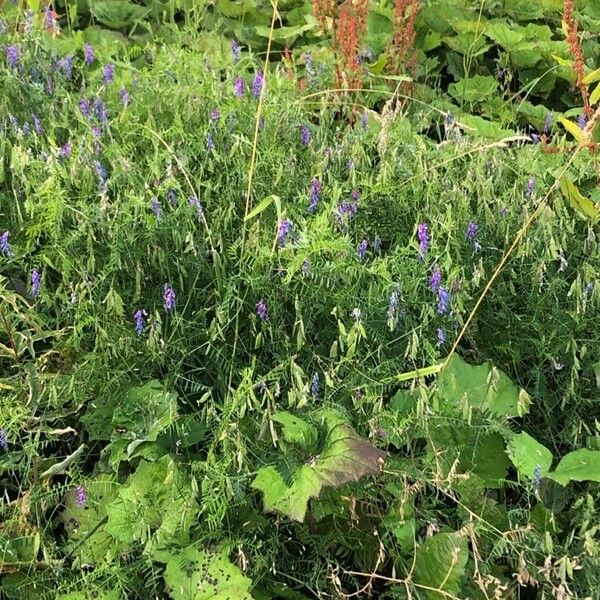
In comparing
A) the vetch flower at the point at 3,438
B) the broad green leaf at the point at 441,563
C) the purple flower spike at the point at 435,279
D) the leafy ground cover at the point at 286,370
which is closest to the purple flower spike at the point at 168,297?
the leafy ground cover at the point at 286,370

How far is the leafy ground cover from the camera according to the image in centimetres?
150

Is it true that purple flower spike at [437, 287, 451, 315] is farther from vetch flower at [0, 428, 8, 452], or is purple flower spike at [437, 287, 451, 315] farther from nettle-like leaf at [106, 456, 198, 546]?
vetch flower at [0, 428, 8, 452]

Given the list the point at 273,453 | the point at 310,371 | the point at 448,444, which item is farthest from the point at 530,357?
the point at 273,453

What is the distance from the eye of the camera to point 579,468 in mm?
1618

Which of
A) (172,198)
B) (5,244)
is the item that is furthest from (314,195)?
(5,244)

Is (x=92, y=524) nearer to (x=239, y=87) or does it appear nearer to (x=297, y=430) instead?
(x=297, y=430)

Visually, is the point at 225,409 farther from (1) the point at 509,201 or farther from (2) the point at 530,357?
(1) the point at 509,201

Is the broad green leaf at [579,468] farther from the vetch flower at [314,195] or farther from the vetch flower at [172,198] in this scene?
the vetch flower at [172,198]

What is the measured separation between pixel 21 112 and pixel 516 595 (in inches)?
68.4

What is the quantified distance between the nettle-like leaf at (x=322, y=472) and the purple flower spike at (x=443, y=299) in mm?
335

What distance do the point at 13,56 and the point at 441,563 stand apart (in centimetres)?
175

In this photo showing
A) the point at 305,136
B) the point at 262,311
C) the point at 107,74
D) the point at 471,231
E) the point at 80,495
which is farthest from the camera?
the point at 107,74

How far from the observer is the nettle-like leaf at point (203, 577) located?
1430mm

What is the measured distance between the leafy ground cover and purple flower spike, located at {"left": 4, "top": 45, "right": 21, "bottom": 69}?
0.19 m
